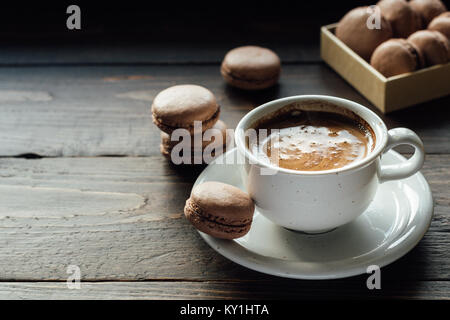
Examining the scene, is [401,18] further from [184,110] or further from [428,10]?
[184,110]

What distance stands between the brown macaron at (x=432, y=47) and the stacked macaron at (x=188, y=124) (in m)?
0.45

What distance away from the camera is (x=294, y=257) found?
2.63 ft

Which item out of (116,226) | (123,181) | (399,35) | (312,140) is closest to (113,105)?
(123,181)

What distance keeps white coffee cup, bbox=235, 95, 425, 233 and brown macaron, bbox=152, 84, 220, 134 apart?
0.17 meters

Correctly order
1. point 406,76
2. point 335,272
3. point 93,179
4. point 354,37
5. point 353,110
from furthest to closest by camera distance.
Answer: point 354,37, point 406,76, point 93,179, point 353,110, point 335,272

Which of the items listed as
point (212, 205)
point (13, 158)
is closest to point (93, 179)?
point (13, 158)

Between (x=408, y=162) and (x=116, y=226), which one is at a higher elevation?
(x=408, y=162)

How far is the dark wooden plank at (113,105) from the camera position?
3.70 ft

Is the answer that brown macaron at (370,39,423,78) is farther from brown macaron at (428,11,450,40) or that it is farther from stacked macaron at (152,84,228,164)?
stacked macaron at (152,84,228,164)

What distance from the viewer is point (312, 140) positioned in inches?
34.7

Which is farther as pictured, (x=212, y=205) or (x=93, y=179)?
(x=93, y=179)

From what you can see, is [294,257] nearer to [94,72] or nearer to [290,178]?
[290,178]

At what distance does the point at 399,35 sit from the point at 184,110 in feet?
1.82

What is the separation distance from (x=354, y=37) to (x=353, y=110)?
0.42 metres
